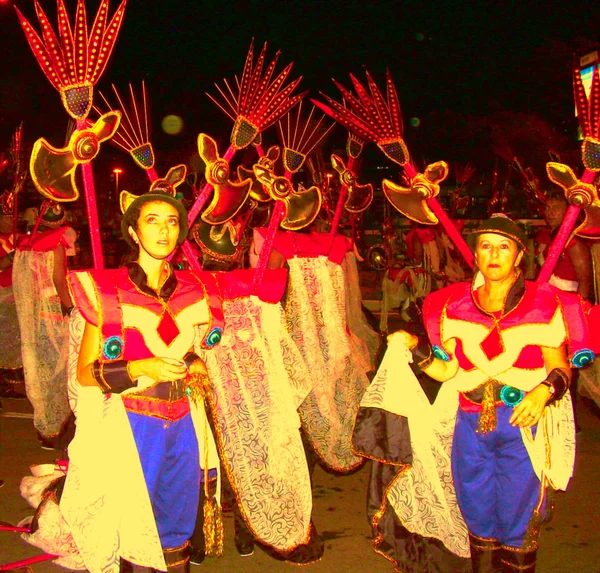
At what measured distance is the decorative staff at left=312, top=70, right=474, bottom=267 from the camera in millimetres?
3086

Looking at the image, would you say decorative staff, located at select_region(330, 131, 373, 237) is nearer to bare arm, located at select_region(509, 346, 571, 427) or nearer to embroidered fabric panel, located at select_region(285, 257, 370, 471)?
embroidered fabric panel, located at select_region(285, 257, 370, 471)

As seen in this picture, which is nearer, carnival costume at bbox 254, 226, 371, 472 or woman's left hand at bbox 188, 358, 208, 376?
woman's left hand at bbox 188, 358, 208, 376

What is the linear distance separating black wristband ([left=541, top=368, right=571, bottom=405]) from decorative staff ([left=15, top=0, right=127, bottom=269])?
6.24 feet

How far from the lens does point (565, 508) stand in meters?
4.14

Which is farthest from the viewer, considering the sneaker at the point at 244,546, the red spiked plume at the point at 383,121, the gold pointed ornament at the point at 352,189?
the gold pointed ornament at the point at 352,189

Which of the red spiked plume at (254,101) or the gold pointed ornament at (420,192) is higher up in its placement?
the red spiked plume at (254,101)

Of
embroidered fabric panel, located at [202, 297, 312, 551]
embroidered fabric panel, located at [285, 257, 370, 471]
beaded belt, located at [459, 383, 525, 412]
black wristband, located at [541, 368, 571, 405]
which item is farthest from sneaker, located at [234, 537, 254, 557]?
black wristband, located at [541, 368, 571, 405]

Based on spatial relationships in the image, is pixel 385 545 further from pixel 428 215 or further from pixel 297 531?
pixel 428 215

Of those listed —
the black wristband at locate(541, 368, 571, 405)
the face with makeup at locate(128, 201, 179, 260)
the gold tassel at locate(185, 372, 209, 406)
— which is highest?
the face with makeup at locate(128, 201, 179, 260)

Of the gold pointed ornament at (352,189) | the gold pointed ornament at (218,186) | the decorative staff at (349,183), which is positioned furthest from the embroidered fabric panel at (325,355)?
the gold pointed ornament at (218,186)

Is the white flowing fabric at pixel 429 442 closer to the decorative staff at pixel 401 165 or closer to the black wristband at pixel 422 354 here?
the black wristband at pixel 422 354

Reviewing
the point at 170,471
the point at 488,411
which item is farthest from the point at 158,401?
the point at 488,411

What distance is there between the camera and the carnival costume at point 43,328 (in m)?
5.28

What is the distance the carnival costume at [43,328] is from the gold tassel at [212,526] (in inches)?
111
